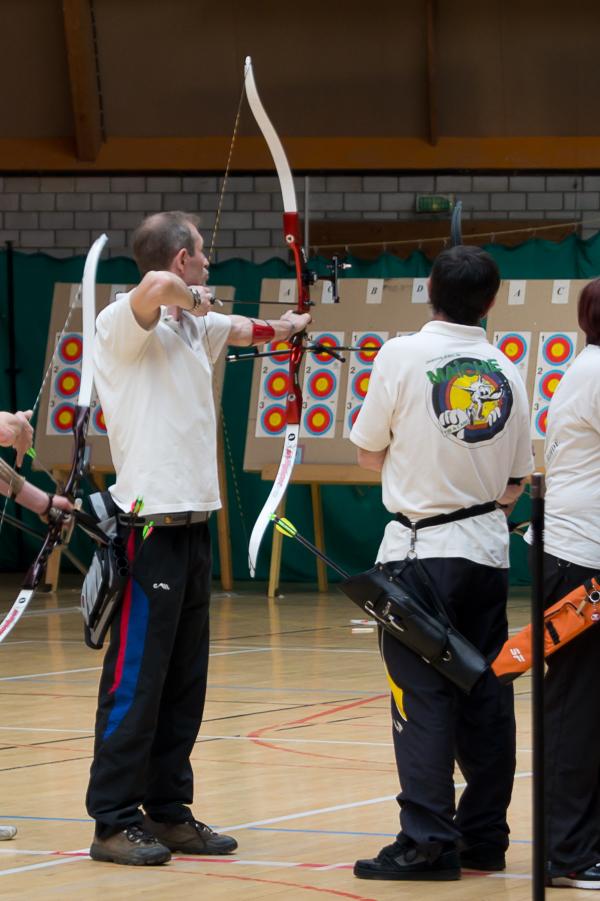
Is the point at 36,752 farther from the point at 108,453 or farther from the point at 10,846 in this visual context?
the point at 108,453

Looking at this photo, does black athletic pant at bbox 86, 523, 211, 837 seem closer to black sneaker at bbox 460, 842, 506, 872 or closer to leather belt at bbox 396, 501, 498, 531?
leather belt at bbox 396, 501, 498, 531

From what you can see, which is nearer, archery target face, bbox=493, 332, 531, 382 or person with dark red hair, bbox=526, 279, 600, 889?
person with dark red hair, bbox=526, 279, 600, 889

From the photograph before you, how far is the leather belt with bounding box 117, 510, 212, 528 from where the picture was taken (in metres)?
3.18

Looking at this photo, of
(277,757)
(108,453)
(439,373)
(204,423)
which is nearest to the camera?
(439,373)

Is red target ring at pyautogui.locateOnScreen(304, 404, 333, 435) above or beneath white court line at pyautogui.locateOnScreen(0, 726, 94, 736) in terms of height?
above

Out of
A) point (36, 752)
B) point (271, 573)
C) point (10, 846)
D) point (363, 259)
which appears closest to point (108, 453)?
point (271, 573)

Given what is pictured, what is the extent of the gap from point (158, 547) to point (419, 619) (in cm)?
56

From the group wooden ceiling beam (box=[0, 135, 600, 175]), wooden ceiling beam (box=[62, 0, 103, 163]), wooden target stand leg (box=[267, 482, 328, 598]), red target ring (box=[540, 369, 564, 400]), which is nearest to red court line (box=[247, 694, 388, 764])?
wooden target stand leg (box=[267, 482, 328, 598])

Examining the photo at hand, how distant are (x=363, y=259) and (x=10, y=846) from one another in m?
7.34

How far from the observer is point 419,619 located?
298 centimetres

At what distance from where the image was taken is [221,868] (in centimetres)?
311

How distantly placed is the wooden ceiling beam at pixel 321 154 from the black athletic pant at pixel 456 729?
7400 millimetres

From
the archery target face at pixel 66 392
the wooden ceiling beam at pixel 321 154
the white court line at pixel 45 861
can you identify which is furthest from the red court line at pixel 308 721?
the wooden ceiling beam at pixel 321 154

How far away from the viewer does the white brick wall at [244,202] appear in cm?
1033
